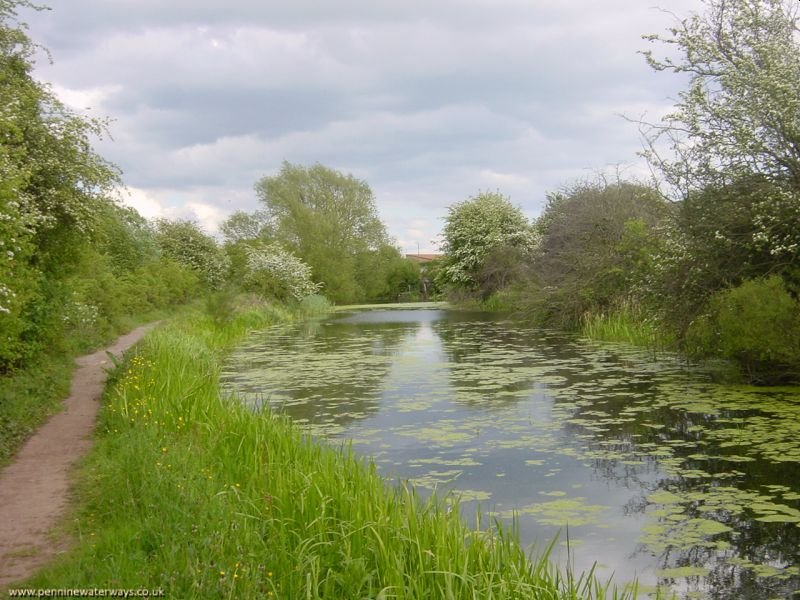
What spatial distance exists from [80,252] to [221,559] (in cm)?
1148

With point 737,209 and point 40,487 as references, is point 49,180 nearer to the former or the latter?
point 40,487

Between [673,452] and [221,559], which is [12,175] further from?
[673,452]

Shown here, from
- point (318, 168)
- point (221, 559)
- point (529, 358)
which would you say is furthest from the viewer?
point (318, 168)

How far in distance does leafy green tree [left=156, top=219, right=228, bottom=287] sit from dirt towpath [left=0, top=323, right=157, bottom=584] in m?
30.5

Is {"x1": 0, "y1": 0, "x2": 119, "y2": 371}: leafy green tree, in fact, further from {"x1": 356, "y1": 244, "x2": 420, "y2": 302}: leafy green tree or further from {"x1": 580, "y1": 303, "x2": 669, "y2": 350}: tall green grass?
{"x1": 356, "y1": 244, "x2": 420, "y2": 302}: leafy green tree

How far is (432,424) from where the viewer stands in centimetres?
974

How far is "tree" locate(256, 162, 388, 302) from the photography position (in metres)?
56.1

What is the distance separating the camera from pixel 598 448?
8.16 metres

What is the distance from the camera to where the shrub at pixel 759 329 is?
407 inches

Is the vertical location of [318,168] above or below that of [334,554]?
above

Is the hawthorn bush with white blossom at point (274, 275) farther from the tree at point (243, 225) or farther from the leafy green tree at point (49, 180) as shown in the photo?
the leafy green tree at point (49, 180)

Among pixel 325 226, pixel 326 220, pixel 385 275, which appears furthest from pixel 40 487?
pixel 385 275

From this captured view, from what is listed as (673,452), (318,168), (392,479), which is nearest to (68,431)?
(392,479)

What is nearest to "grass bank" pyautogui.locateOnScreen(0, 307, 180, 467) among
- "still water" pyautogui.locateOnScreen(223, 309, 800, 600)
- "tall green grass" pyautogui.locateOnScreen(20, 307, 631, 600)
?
"tall green grass" pyautogui.locateOnScreen(20, 307, 631, 600)
